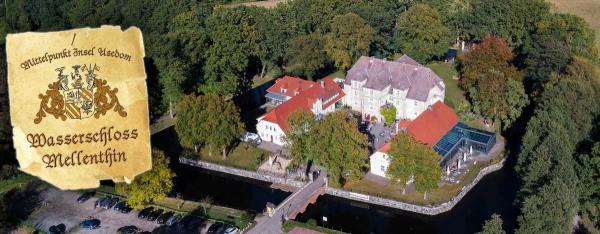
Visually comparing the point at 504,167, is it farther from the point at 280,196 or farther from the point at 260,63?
the point at 260,63

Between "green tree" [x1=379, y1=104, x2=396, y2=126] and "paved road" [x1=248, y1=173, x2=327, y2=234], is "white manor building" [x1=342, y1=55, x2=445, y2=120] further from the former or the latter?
"paved road" [x1=248, y1=173, x2=327, y2=234]

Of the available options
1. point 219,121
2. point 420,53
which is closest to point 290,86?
point 219,121

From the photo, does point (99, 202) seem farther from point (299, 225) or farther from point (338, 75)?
point (338, 75)

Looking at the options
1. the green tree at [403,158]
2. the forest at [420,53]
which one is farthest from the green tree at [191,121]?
the green tree at [403,158]

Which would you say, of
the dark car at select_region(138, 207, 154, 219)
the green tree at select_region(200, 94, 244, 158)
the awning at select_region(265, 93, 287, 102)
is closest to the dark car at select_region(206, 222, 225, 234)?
the dark car at select_region(138, 207, 154, 219)

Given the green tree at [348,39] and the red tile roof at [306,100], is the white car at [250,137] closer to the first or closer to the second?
the red tile roof at [306,100]
